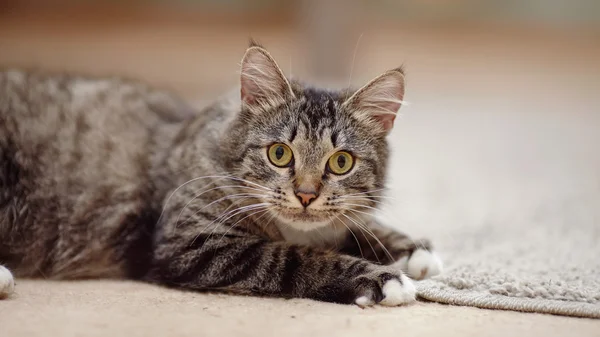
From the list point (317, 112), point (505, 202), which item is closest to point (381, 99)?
point (317, 112)

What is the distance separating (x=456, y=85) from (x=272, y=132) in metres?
3.70

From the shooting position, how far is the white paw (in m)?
1.64

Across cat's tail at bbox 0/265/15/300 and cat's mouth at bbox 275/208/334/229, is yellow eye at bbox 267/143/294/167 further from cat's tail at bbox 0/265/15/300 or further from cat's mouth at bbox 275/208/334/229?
cat's tail at bbox 0/265/15/300

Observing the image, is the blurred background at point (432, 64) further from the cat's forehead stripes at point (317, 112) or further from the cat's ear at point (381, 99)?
the cat's forehead stripes at point (317, 112)

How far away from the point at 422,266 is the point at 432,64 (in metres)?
4.50

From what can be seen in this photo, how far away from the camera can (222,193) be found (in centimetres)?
192

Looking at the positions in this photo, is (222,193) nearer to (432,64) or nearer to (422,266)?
(422,266)

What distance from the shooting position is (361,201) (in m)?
1.88

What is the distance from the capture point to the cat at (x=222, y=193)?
5.78 ft

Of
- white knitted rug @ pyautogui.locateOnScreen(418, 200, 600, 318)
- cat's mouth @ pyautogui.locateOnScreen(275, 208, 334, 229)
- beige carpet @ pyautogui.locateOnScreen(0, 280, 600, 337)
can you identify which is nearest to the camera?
beige carpet @ pyautogui.locateOnScreen(0, 280, 600, 337)

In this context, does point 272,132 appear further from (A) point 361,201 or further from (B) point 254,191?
(A) point 361,201

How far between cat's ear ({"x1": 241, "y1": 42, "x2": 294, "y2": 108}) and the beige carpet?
0.56 m

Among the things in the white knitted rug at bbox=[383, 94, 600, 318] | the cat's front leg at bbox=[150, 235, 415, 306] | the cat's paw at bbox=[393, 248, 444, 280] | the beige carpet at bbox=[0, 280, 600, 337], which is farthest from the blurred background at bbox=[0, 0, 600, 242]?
the beige carpet at bbox=[0, 280, 600, 337]

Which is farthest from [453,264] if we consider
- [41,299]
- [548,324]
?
[41,299]
